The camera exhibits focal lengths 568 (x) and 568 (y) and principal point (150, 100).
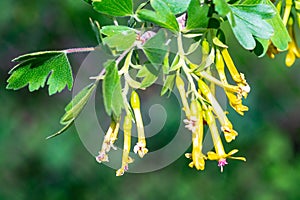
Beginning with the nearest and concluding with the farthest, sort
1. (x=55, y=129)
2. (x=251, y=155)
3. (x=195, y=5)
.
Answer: (x=195, y=5), (x=55, y=129), (x=251, y=155)

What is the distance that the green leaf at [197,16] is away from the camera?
64 cm

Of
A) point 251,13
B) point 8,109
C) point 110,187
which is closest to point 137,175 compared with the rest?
point 110,187

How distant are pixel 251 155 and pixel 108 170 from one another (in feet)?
2.23

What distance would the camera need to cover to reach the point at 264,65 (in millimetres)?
2734

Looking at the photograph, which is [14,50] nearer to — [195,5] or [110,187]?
[110,187]

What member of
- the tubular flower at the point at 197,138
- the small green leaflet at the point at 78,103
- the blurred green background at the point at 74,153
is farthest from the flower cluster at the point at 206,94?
the blurred green background at the point at 74,153

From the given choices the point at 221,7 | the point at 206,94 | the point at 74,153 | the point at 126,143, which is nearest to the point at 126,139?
the point at 126,143

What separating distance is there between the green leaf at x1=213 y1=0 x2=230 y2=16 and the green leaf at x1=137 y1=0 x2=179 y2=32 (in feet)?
0.19

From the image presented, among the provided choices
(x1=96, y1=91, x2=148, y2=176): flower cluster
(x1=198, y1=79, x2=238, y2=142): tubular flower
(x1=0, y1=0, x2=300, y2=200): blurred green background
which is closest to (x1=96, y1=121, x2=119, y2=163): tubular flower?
(x1=96, y1=91, x2=148, y2=176): flower cluster

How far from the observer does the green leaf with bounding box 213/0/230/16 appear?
587 mm

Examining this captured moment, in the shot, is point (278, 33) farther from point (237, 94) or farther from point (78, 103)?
point (78, 103)

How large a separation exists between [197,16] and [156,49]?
60 millimetres

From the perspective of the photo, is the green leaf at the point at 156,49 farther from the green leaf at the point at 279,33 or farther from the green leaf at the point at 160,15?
the green leaf at the point at 279,33

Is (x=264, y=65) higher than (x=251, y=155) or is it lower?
higher
